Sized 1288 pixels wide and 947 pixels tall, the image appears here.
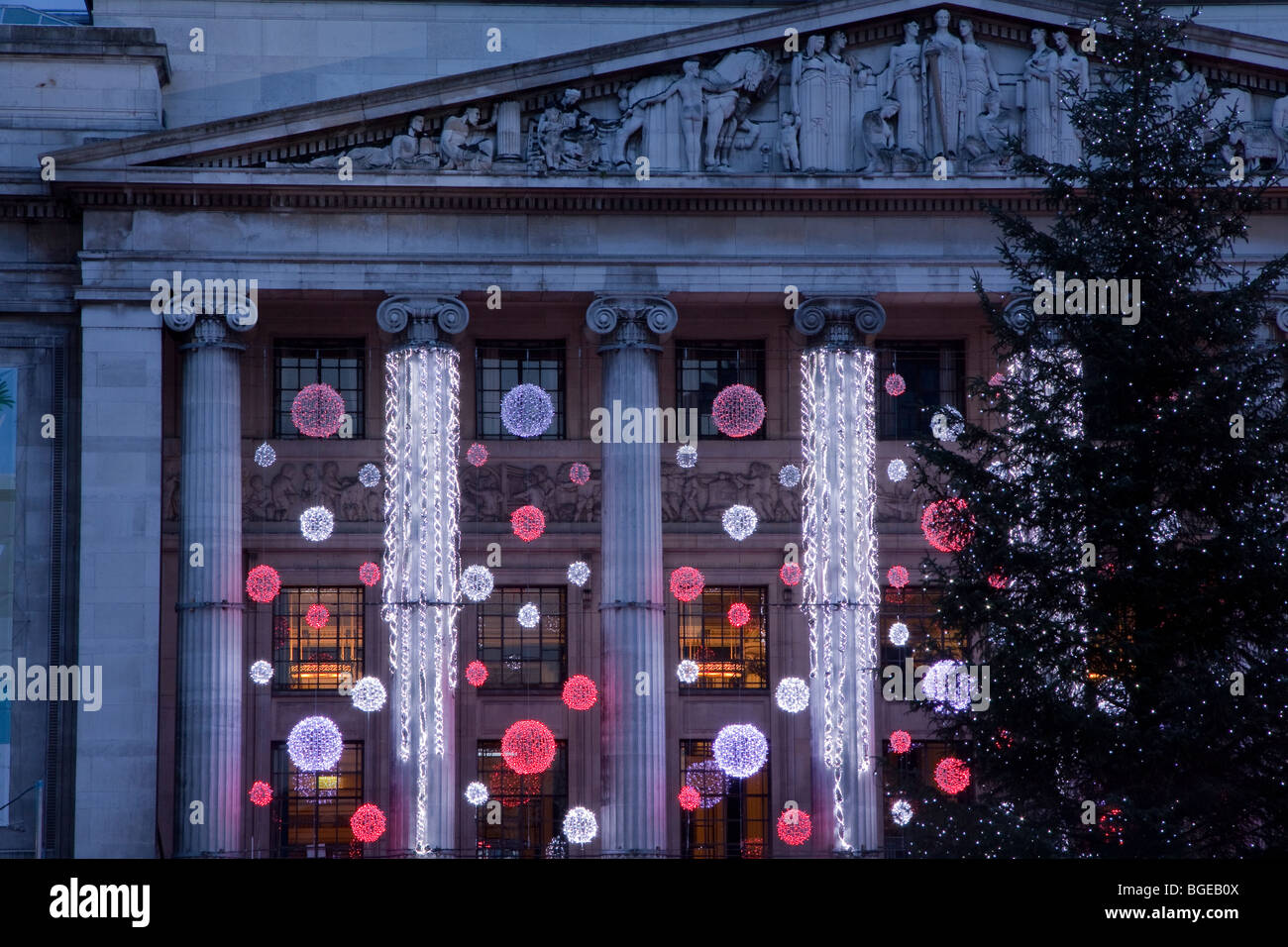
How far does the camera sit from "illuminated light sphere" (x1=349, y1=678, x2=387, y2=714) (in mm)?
32000

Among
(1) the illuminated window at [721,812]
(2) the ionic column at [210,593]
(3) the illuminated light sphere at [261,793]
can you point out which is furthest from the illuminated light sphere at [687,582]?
(3) the illuminated light sphere at [261,793]

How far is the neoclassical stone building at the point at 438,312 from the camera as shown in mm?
30938

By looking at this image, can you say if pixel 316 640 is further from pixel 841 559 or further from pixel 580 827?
pixel 841 559

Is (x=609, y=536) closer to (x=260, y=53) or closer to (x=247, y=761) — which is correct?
(x=247, y=761)

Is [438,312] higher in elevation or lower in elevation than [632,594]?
higher

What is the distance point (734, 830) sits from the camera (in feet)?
114

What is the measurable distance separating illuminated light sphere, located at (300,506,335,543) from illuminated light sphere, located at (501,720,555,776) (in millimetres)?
4574

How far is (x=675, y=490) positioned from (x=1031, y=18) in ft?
32.9

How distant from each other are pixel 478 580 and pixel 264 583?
3.64 meters

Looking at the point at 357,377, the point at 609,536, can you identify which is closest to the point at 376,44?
the point at 357,377

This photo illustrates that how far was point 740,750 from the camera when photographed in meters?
32.6

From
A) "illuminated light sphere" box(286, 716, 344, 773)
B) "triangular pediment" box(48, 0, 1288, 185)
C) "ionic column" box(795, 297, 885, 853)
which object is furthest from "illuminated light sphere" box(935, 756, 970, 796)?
"illuminated light sphere" box(286, 716, 344, 773)

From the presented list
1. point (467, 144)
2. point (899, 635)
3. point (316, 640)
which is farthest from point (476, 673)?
point (467, 144)

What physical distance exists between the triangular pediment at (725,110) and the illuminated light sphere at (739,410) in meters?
3.60
